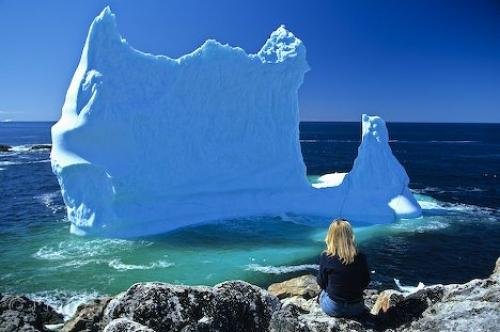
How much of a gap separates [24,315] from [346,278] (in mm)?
6290

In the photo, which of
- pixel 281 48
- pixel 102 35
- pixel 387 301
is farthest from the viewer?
pixel 281 48

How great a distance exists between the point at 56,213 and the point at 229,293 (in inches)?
789

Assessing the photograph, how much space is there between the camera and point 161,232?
18.9 meters

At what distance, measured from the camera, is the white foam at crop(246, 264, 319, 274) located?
15055 millimetres

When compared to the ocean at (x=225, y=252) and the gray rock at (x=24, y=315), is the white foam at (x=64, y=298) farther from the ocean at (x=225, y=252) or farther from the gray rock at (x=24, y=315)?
the gray rock at (x=24, y=315)

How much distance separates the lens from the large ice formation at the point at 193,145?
18.6m

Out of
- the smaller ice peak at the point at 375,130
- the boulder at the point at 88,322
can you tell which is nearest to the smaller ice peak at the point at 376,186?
the smaller ice peak at the point at 375,130

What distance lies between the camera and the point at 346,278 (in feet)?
16.3

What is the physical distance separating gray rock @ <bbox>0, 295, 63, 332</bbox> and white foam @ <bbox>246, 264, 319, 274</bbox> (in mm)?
6444

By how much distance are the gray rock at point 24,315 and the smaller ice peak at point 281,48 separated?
1543cm

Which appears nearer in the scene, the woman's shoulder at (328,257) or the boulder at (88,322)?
the woman's shoulder at (328,257)

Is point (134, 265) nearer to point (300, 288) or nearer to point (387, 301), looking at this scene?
point (300, 288)

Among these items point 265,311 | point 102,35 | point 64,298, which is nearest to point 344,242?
point 265,311

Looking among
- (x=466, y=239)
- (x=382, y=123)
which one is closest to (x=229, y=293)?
(x=466, y=239)
